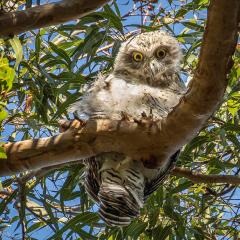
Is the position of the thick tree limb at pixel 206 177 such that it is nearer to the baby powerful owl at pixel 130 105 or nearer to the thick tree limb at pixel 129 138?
the baby powerful owl at pixel 130 105

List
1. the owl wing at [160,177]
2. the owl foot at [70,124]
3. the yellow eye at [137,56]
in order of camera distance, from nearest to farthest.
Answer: the owl foot at [70,124] → the owl wing at [160,177] → the yellow eye at [137,56]

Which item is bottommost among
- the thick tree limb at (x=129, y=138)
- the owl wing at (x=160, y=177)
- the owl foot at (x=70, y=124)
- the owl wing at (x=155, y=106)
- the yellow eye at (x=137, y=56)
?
the thick tree limb at (x=129, y=138)

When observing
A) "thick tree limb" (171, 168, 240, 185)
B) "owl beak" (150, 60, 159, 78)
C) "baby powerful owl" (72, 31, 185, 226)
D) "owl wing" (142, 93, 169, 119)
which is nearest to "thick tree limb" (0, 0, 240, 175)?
"baby powerful owl" (72, 31, 185, 226)

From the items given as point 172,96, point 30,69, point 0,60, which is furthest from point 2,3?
point 172,96

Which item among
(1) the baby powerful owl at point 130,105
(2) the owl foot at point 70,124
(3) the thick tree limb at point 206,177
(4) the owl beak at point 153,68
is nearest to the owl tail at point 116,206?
(1) the baby powerful owl at point 130,105

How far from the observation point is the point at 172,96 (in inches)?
112

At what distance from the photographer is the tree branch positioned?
2809 millimetres

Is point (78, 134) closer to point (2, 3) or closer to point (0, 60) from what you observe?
point (0, 60)

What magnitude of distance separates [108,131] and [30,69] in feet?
3.13

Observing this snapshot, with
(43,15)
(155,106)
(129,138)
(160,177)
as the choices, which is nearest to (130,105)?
(155,106)

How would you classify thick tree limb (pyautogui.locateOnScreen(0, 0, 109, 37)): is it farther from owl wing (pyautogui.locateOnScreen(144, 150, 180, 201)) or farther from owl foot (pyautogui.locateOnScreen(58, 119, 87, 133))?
owl wing (pyautogui.locateOnScreen(144, 150, 180, 201))

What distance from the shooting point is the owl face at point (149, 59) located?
9.91ft

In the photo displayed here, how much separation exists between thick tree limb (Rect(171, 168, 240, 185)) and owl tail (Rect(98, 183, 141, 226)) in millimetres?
480

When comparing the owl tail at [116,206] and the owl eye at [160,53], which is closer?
the owl tail at [116,206]
